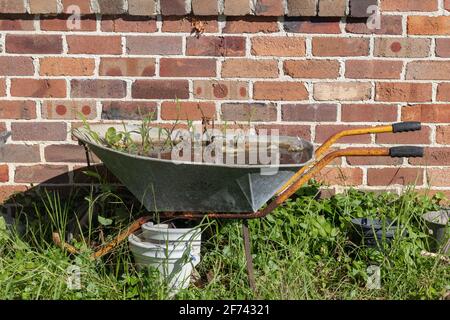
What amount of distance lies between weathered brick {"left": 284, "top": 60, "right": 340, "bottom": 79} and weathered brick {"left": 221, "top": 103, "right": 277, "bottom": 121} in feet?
0.69

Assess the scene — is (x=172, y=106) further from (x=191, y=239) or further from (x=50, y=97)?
(x=191, y=239)

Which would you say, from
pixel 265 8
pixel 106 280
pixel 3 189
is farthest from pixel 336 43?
pixel 3 189

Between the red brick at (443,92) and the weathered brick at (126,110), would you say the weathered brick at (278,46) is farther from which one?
the red brick at (443,92)

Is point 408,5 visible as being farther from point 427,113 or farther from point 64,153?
point 64,153

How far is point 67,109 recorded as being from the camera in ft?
12.8

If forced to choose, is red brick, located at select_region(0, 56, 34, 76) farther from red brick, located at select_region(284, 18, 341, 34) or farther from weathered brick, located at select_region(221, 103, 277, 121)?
red brick, located at select_region(284, 18, 341, 34)

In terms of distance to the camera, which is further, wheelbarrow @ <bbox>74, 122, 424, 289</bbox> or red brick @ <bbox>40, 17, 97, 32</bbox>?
red brick @ <bbox>40, 17, 97, 32</bbox>

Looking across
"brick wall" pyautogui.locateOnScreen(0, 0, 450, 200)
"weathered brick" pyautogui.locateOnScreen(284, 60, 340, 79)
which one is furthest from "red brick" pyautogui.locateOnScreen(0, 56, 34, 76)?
"weathered brick" pyautogui.locateOnScreen(284, 60, 340, 79)

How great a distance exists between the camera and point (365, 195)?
3.98 metres

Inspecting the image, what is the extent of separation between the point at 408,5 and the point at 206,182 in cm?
155

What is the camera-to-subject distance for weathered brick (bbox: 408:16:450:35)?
12.6 ft

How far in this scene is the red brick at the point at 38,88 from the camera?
3854 mm

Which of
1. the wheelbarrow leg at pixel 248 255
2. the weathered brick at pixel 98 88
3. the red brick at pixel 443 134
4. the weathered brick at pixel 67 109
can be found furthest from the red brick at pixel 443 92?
the weathered brick at pixel 67 109

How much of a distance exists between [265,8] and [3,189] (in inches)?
66.8
